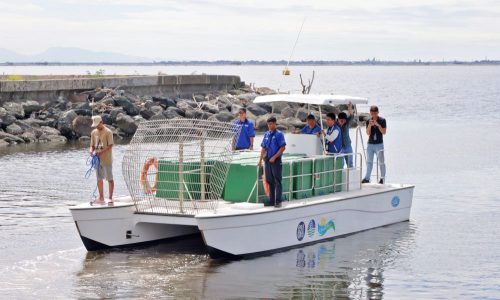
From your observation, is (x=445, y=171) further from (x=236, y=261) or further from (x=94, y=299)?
(x=94, y=299)

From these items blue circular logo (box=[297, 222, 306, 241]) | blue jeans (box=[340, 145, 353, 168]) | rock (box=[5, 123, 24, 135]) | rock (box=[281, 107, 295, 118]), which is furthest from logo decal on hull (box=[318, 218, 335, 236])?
rock (box=[281, 107, 295, 118])

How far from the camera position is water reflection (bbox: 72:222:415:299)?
13227 millimetres

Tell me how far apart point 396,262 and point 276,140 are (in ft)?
9.16

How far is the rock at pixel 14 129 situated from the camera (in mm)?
34625

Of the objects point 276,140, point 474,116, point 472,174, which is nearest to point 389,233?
point 276,140

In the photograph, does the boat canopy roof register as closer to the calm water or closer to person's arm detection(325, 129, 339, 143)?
person's arm detection(325, 129, 339, 143)

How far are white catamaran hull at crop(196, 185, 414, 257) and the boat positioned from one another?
2 centimetres

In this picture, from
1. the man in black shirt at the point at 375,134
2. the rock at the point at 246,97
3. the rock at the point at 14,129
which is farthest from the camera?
the rock at the point at 246,97

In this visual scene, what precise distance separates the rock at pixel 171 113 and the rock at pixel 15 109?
20.5 feet

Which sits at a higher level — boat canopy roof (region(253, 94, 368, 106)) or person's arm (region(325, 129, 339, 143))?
boat canopy roof (region(253, 94, 368, 106))

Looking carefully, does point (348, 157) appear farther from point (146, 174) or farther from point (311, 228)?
point (146, 174)

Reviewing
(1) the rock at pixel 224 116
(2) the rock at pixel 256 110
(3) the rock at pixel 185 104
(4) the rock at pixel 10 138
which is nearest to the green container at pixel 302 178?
(4) the rock at pixel 10 138

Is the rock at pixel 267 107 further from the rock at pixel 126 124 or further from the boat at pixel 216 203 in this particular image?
the boat at pixel 216 203

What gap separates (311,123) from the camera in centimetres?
1742
